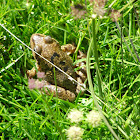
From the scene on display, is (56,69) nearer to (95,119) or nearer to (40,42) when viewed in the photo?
(40,42)

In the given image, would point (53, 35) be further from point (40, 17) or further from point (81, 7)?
point (81, 7)

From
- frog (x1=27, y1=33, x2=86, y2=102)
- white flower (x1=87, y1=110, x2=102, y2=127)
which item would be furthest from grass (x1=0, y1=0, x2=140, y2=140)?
white flower (x1=87, y1=110, x2=102, y2=127)

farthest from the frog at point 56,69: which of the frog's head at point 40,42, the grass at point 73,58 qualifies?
the grass at point 73,58

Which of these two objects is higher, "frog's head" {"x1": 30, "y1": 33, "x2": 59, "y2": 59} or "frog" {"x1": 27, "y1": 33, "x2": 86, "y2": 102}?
"frog's head" {"x1": 30, "y1": 33, "x2": 59, "y2": 59}

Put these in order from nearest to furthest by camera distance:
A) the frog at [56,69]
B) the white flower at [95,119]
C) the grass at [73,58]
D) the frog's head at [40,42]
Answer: the white flower at [95,119] < the grass at [73,58] < the frog at [56,69] < the frog's head at [40,42]

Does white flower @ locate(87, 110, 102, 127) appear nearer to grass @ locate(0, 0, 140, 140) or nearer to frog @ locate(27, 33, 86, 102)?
grass @ locate(0, 0, 140, 140)

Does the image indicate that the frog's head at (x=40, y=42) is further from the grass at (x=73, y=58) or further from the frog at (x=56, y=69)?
the grass at (x=73, y=58)

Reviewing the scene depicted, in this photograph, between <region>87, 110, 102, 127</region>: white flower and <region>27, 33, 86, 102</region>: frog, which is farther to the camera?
<region>27, 33, 86, 102</region>: frog
